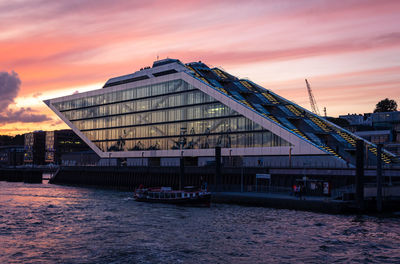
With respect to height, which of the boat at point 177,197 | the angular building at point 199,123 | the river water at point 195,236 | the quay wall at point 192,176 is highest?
the angular building at point 199,123

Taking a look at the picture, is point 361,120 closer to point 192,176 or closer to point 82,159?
point 192,176

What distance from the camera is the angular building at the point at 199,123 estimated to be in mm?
101562

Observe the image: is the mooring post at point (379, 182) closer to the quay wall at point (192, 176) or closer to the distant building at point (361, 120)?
the quay wall at point (192, 176)

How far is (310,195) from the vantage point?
226ft

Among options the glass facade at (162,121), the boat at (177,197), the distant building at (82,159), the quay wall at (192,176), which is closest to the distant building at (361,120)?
the glass facade at (162,121)

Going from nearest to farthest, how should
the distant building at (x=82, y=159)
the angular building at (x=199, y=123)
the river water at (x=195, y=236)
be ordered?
the river water at (x=195, y=236) → the angular building at (x=199, y=123) → the distant building at (x=82, y=159)

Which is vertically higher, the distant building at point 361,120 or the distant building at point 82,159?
the distant building at point 361,120

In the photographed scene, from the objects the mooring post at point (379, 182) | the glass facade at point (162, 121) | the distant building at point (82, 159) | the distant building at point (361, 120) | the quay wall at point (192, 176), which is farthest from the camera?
the distant building at point (82, 159)

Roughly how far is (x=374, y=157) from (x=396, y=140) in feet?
141

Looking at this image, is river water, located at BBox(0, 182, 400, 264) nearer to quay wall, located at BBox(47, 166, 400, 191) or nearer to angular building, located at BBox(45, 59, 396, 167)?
quay wall, located at BBox(47, 166, 400, 191)

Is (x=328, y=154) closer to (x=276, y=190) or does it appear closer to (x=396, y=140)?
(x=276, y=190)

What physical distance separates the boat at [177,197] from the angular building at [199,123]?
3295 cm

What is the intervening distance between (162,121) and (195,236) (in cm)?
8641

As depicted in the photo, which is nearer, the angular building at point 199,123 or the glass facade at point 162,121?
the angular building at point 199,123
